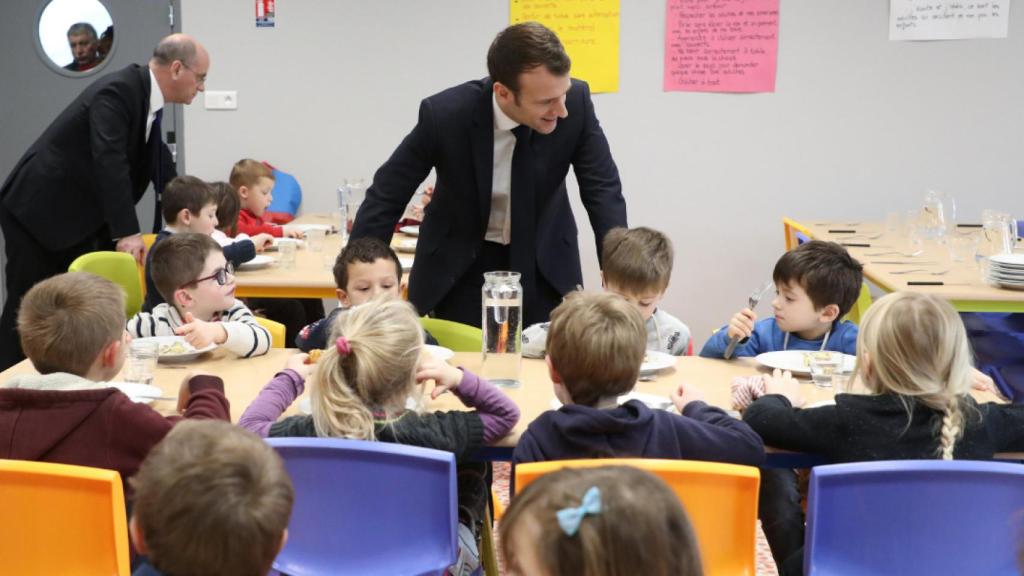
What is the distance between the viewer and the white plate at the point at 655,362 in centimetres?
263

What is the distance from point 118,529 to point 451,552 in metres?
0.58

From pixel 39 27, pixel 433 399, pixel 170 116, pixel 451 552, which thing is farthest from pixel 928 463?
pixel 39 27

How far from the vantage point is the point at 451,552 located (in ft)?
6.53

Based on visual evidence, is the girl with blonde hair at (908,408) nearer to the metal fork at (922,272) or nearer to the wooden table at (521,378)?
the wooden table at (521,378)

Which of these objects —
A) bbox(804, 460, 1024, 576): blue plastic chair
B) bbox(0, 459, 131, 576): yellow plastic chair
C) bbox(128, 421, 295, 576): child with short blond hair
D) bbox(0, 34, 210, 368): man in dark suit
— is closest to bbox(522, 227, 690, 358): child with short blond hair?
bbox(804, 460, 1024, 576): blue plastic chair

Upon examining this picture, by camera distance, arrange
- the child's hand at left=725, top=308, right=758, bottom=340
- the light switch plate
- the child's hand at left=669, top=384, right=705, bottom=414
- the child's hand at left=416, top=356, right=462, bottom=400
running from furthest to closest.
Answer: the light switch plate < the child's hand at left=725, top=308, right=758, bottom=340 < the child's hand at left=669, top=384, right=705, bottom=414 < the child's hand at left=416, top=356, right=462, bottom=400

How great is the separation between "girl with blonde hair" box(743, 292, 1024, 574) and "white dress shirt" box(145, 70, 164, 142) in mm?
3397

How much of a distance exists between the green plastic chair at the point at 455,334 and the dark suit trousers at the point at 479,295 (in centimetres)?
20

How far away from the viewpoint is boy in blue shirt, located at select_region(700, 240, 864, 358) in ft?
9.71

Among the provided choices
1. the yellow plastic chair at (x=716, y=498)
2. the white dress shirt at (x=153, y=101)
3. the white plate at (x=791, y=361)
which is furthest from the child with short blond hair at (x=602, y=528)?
the white dress shirt at (x=153, y=101)

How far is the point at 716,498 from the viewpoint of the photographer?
185 cm

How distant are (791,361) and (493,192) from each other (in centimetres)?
100

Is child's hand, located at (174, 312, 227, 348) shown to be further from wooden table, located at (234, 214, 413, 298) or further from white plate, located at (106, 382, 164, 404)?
wooden table, located at (234, 214, 413, 298)

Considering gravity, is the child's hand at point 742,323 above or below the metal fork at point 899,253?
above
